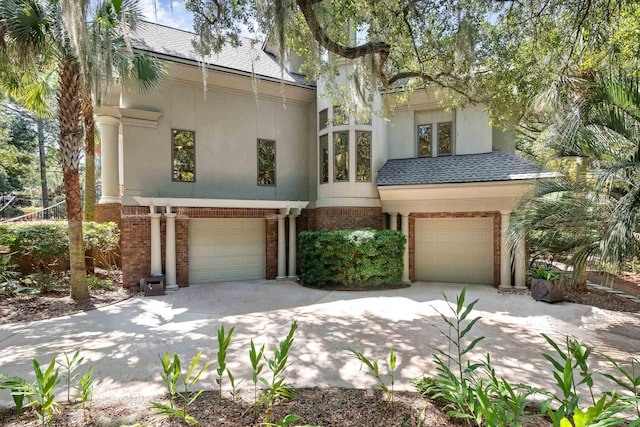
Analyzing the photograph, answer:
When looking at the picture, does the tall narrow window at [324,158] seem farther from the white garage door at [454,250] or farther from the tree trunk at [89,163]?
the tree trunk at [89,163]

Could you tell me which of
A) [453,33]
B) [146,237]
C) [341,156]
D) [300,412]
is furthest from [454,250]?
[146,237]

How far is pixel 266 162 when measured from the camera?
1095 cm

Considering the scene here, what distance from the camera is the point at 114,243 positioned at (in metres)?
9.92

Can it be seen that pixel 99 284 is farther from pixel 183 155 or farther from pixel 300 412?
pixel 300 412

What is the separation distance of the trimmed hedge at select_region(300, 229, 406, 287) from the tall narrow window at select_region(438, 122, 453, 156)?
354 cm

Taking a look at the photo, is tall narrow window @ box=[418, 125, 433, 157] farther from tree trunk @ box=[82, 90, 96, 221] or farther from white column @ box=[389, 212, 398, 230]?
tree trunk @ box=[82, 90, 96, 221]

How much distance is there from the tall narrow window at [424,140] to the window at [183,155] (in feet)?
24.8

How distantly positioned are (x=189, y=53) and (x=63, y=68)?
12.3 feet

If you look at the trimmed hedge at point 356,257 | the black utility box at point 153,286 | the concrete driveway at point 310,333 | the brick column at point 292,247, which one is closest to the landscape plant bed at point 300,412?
the concrete driveway at point 310,333

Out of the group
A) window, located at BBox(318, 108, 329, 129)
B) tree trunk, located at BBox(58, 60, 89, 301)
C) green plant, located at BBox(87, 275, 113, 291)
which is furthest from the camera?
window, located at BBox(318, 108, 329, 129)

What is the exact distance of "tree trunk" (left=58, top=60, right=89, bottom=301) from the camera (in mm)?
7344

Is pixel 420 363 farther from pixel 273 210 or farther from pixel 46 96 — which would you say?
pixel 46 96

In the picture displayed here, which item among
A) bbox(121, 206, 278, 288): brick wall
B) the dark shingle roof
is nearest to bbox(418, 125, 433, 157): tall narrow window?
the dark shingle roof

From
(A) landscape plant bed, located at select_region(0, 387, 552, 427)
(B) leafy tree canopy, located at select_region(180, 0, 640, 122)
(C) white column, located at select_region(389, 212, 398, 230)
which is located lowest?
(A) landscape plant bed, located at select_region(0, 387, 552, 427)
